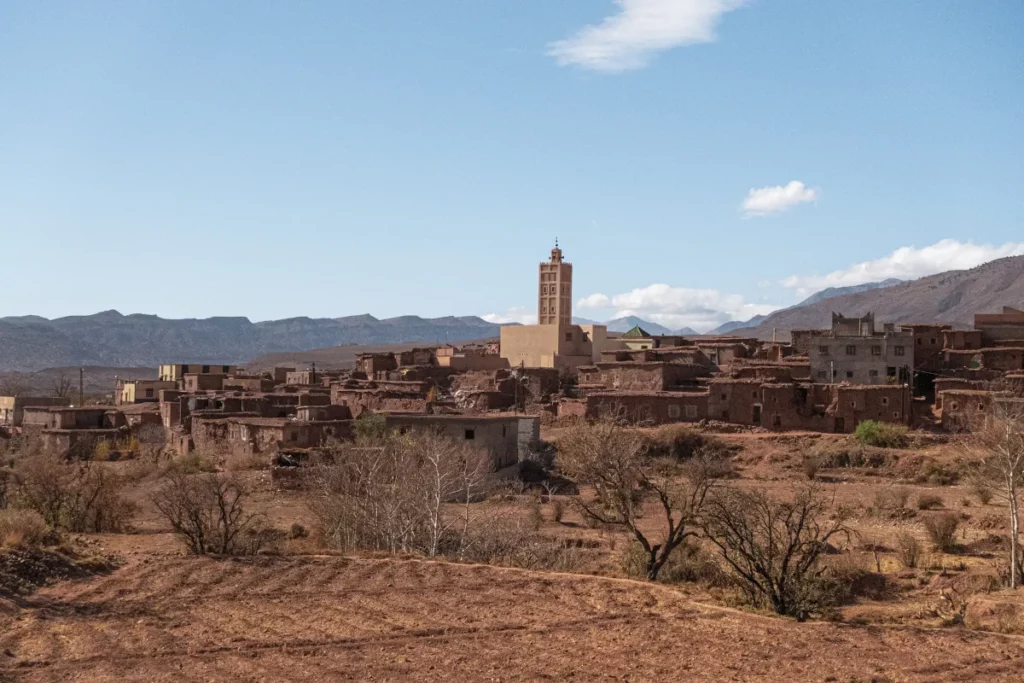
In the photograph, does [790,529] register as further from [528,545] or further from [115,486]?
[115,486]

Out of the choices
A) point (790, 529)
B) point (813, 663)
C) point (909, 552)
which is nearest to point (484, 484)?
point (909, 552)

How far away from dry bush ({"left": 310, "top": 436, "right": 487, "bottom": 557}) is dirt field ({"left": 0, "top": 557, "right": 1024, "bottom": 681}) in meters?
2.83

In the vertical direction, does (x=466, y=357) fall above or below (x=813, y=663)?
above

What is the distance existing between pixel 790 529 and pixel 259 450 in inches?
731

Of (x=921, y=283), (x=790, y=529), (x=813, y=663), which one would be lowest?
(x=813, y=663)

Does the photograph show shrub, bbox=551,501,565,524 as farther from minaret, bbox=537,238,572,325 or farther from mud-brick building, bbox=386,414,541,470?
minaret, bbox=537,238,572,325

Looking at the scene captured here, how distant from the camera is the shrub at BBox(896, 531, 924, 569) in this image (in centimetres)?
2284

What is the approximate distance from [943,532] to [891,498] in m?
5.37

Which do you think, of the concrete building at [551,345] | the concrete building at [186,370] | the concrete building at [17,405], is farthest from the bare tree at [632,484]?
the concrete building at [186,370]

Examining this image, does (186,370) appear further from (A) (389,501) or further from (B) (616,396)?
(A) (389,501)

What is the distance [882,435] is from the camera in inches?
1404

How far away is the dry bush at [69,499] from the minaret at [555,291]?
47370 mm

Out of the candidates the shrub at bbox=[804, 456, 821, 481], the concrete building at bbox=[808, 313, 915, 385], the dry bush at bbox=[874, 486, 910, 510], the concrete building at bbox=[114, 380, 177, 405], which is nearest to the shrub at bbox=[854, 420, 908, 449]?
the shrub at bbox=[804, 456, 821, 481]

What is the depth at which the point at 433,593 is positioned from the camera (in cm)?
1808
